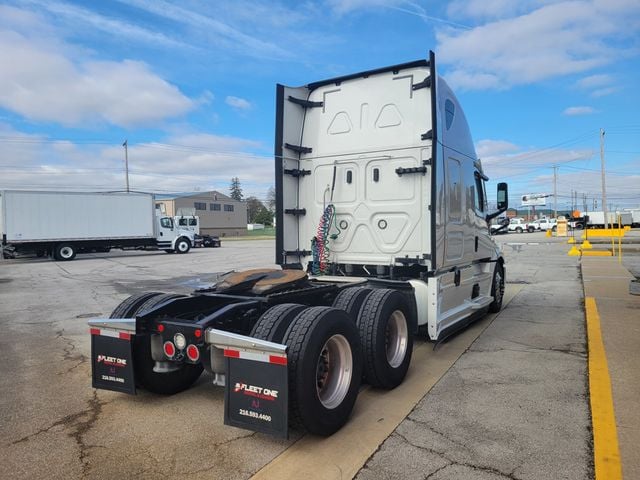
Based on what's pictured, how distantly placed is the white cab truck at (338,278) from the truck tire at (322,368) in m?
0.01

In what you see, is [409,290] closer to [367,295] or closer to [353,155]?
[367,295]

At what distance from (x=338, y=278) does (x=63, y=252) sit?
2368 centimetres

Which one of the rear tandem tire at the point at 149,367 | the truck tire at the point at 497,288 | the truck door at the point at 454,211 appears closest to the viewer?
the rear tandem tire at the point at 149,367

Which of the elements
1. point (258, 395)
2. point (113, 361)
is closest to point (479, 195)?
point (258, 395)

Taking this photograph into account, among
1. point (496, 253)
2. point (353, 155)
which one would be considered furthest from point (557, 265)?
point (353, 155)

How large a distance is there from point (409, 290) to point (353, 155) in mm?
1911

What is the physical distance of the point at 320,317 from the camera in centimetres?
348

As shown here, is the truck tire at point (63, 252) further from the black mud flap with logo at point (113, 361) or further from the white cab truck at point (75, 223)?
the black mud flap with logo at point (113, 361)

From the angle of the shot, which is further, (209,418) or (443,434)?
(209,418)

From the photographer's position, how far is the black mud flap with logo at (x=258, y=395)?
3.06m

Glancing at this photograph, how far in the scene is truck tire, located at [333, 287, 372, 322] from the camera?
4.48 meters

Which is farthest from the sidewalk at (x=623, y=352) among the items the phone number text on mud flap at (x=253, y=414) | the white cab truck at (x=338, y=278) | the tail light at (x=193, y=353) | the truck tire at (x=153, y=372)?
the truck tire at (x=153, y=372)

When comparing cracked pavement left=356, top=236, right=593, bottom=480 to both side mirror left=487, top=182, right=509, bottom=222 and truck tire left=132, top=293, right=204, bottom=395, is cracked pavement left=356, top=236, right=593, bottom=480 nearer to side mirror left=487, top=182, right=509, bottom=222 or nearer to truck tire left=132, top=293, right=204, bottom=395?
truck tire left=132, top=293, right=204, bottom=395

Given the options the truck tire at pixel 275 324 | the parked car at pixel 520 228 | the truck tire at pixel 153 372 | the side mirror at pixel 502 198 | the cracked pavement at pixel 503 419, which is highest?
the side mirror at pixel 502 198
